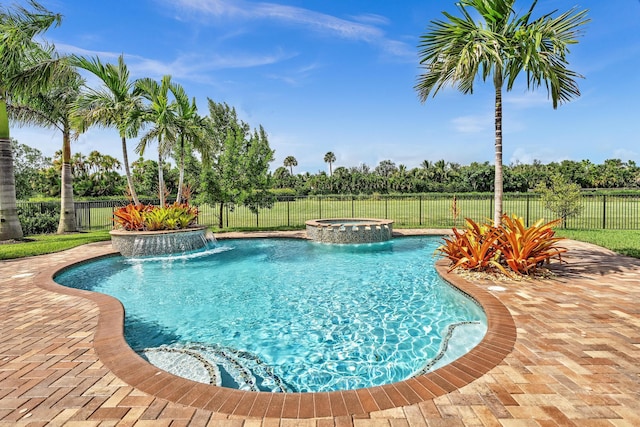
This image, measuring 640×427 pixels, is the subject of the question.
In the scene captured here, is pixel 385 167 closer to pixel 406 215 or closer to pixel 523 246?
pixel 406 215

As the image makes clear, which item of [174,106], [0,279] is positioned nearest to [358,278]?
[0,279]

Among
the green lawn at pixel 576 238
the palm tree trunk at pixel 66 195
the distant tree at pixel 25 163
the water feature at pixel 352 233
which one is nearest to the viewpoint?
the green lawn at pixel 576 238

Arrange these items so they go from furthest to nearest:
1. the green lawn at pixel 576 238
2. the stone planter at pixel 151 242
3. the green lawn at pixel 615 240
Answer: the stone planter at pixel 151 242 < the green lawn at pixel 576 238 < the green lawn at pixel 615 240

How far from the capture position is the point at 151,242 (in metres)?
9.74

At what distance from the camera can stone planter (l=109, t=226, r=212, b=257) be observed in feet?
31.6

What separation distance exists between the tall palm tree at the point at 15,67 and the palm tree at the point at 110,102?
1.13m

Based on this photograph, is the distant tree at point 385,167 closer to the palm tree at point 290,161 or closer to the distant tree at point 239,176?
the palm tree at point 290,161

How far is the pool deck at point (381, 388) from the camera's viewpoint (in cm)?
212

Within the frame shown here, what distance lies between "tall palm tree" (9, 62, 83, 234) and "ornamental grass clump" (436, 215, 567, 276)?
1462cm

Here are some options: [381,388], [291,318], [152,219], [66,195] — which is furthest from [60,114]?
[381,388]

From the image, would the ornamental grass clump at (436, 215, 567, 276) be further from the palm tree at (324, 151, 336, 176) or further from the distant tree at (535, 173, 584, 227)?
the palm tree at (324, 151, 336, 176)

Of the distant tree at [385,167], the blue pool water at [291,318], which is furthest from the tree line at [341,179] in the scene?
the distant tree at [385,167]

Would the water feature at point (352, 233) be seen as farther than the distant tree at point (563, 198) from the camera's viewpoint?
No

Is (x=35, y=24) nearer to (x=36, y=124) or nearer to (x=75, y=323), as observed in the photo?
(x=36, y=124)
